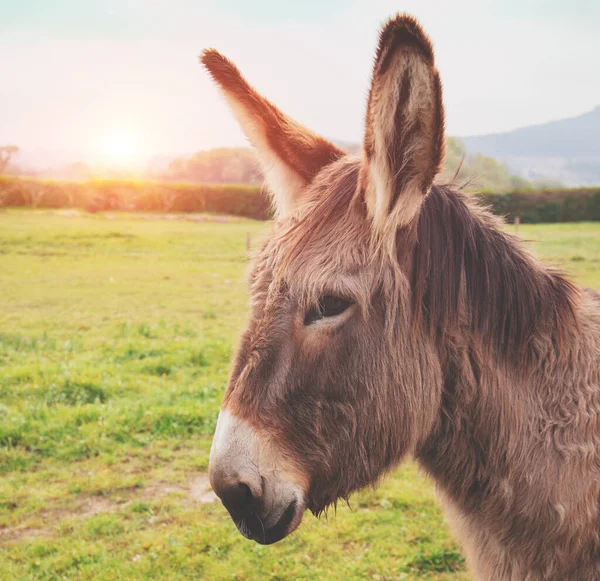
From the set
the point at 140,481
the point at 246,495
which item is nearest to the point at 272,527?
the point at 246,495

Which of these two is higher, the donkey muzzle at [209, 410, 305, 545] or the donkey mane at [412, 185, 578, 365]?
the donkey mane at [412, 185, 578, 365]

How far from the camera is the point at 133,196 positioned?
44.4 metres

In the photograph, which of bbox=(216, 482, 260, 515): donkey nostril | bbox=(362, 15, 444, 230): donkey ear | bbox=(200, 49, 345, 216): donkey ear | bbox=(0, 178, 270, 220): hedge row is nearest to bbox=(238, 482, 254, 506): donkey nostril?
bbox=(216, 482, 260, 515): donkey nostril

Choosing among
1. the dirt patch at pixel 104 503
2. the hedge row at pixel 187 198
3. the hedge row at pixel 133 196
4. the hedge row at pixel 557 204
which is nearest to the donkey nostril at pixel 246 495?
the dirt patch at pixel 104 503

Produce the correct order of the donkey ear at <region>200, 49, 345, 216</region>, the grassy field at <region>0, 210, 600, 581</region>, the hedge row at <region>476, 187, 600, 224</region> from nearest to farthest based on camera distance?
1. the donkey ear at <region>200, 49, 345, 216</region>
2. the grassy field at <region>0, 210, 600, 581</region>
3. the hedge row at <region>476, 187, 600, 224</region>

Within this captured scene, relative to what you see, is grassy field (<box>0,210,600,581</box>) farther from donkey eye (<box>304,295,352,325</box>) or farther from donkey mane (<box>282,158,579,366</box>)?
donkey eye (<box>304,295,352,325</box>)

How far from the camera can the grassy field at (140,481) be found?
4.49 metres

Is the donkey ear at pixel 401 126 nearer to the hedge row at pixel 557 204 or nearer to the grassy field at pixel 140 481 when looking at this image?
the grassy field at pixel 140 481

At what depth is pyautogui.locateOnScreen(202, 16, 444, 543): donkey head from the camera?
193 centimetres

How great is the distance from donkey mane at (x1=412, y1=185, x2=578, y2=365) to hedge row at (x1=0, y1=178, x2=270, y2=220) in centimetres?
3725

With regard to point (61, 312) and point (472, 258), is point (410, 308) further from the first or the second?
point (61, 312)

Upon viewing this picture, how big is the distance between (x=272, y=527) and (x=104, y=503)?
395cm

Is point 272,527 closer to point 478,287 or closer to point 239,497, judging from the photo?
point 239,497

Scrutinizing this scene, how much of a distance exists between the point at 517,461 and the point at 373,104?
5.08ft
